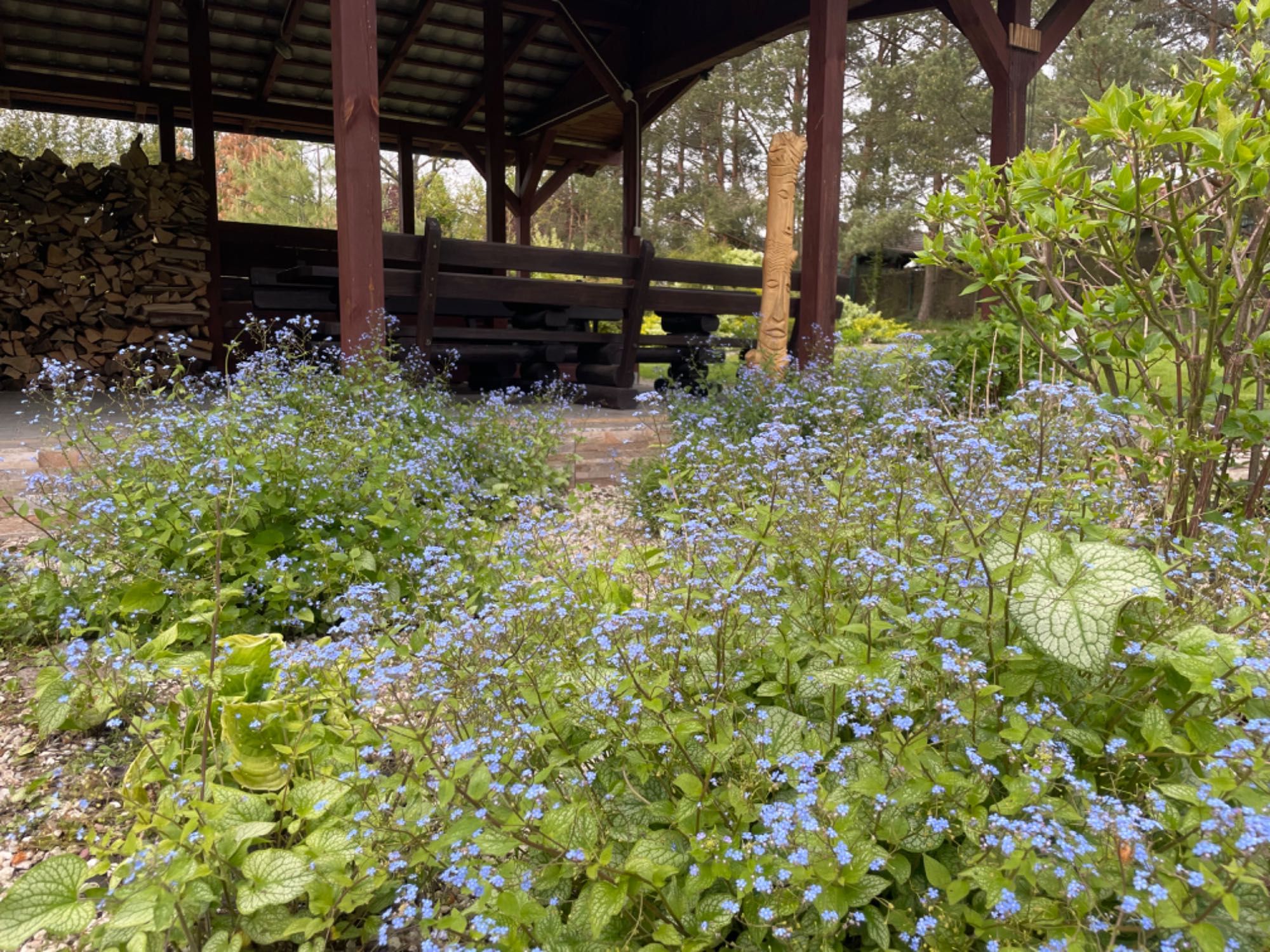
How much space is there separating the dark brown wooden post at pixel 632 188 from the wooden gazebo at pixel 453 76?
0.03 m

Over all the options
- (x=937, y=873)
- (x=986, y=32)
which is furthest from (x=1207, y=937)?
(x=986, y=32)

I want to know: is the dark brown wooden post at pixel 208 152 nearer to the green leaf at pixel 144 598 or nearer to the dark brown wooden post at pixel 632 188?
the dark brown wooden post at pixel 632 188

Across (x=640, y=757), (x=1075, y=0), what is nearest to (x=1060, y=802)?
(x=640, y=757)

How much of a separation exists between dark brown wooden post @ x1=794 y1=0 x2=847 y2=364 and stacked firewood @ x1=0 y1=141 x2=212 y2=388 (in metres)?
5.42

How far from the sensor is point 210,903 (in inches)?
60.3

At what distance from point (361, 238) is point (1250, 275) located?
3.78 m

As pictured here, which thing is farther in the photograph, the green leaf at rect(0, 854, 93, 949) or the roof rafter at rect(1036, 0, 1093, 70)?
the roof rafter at rect(1036, 0, 1093, 70)

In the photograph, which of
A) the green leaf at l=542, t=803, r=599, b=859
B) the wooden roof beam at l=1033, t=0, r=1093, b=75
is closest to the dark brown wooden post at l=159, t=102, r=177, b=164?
the wooden roof beam at l=1033, t=0, r=1093, b=75

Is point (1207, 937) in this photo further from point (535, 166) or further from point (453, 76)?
point (535, 166)

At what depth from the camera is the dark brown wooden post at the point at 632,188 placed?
925 centimetres

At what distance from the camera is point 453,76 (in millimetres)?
9406

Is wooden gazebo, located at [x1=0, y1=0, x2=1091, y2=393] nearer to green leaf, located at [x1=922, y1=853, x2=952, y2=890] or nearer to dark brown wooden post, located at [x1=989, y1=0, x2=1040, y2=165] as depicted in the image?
dark brown wooden post, located at [x1=989, y1=0, x2=1040, y2=165]

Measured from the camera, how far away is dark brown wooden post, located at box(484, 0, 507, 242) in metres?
7.82

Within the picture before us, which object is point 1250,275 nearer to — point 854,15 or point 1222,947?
point 1222,947
